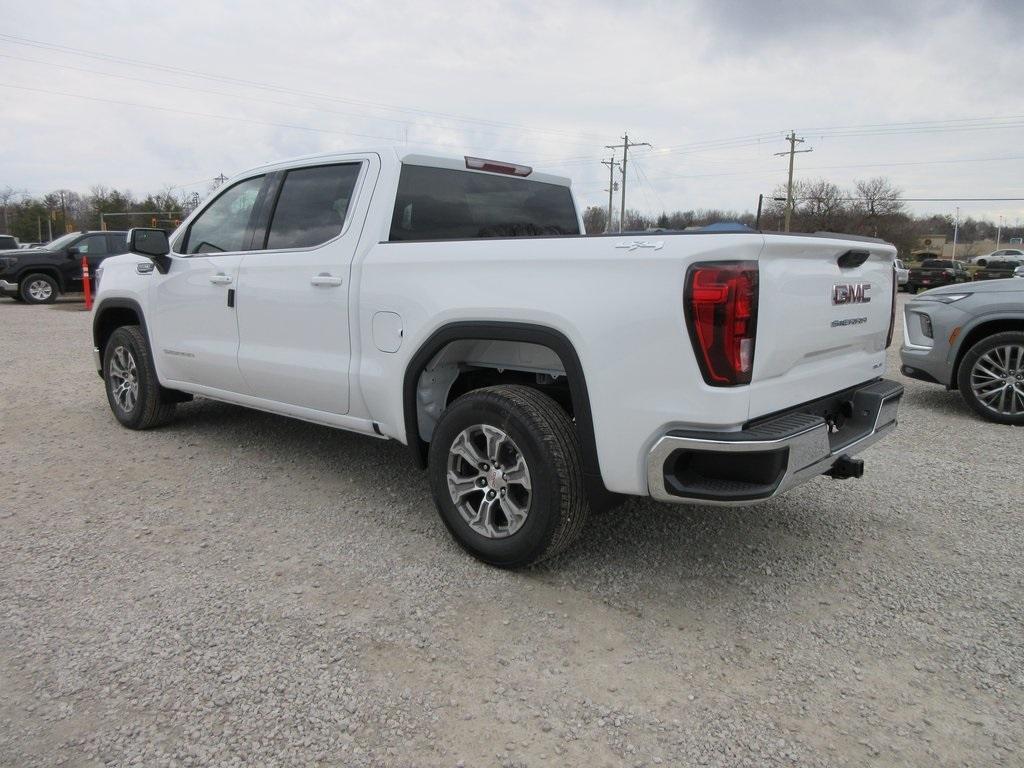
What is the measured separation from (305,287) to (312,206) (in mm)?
527

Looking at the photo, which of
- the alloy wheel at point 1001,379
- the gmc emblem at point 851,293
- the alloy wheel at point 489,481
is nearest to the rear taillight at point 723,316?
the gmc emblem at point 851,293

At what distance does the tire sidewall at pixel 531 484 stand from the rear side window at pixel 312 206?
1.38m

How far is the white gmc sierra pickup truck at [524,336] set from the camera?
2.70 meters

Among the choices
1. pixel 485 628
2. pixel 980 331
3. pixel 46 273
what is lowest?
pixel 485 628

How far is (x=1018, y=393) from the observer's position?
6.17 m

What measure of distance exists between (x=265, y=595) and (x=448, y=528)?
86 centimetres

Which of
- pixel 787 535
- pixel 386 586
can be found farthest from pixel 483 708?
pixel 787 535

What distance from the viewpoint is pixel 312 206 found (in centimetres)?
428

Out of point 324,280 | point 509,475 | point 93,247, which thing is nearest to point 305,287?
point 324,280

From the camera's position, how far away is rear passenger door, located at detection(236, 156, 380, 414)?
3.95 metres

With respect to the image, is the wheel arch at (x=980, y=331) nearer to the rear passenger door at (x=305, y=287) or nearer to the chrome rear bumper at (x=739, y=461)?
the chrome rear bumper at (x=739, y=461)

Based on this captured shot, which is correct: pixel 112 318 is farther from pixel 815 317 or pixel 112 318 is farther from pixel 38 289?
pixel 38 289

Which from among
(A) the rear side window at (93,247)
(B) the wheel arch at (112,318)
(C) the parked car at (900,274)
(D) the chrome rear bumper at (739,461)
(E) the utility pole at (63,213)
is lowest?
(D) the chrome rear bumper at (739,461)

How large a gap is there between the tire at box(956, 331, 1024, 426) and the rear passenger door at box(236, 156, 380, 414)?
5.30 metres
